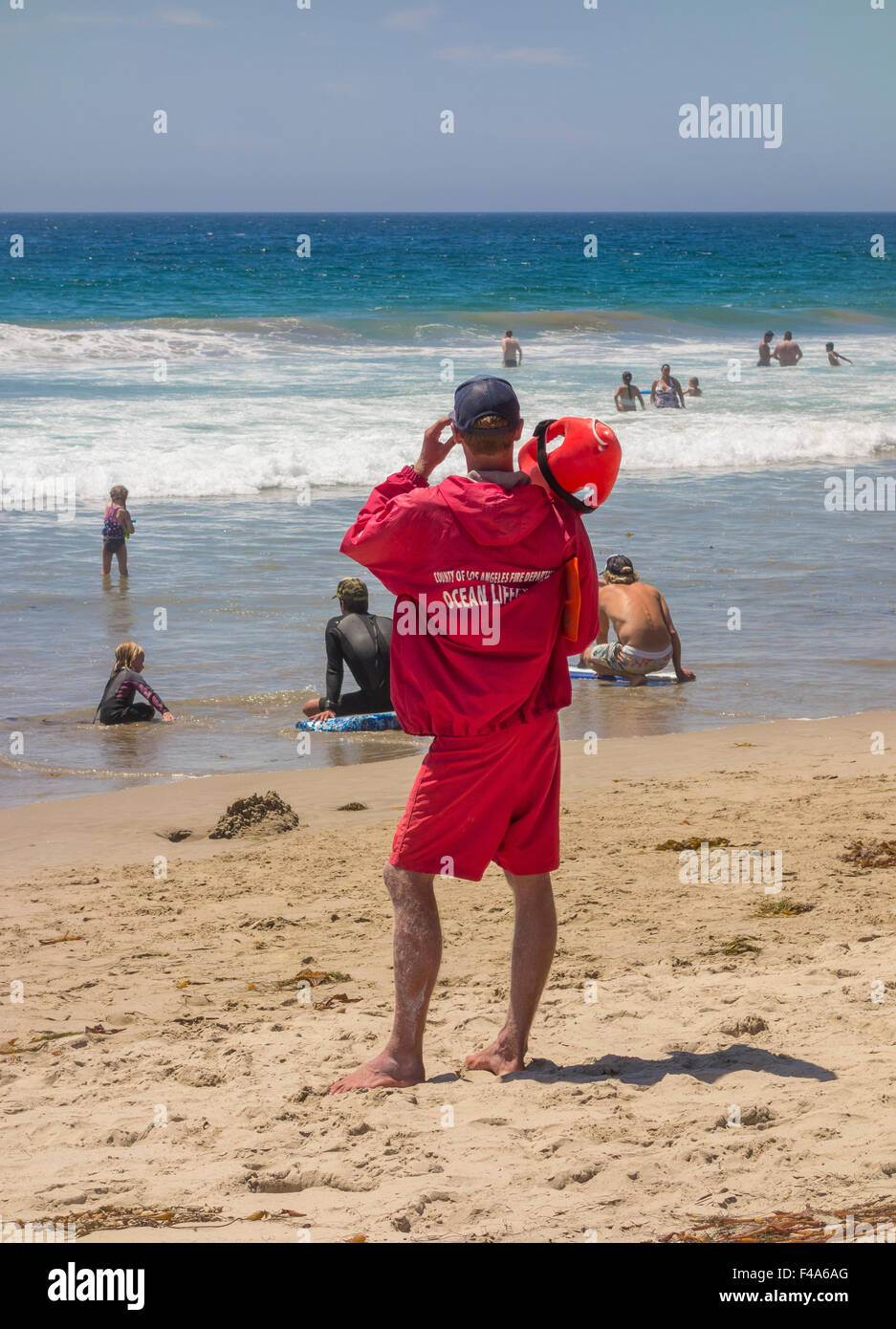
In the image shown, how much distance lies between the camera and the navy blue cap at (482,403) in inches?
129

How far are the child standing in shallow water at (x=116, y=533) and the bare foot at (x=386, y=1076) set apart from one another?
9.27 metres

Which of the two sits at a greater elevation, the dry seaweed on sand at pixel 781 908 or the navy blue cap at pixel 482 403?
the navy blue cap at pixel 482 403

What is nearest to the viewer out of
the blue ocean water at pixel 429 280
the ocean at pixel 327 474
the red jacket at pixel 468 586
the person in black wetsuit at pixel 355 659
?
the red jacket at pixel 468 586

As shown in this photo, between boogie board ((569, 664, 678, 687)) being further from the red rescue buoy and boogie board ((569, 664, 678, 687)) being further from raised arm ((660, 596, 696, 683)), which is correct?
the red rescue buoy

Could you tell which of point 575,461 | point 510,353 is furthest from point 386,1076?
point 510,353

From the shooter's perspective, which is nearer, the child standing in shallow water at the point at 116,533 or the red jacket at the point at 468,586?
the red jacket at the point at 468,586

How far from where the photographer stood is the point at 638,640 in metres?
9.45

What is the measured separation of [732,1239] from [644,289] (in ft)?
149

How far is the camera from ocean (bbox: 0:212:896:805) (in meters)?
9.02

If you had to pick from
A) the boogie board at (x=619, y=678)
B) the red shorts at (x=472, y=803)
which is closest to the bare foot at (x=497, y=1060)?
the red shorts at (x=472, y=803)

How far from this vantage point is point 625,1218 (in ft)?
8.61

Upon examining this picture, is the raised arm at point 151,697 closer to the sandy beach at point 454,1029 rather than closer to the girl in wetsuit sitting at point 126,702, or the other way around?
the girl in wetsuit sitting at point 126,702

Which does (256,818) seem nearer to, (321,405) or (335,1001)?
(335,1001)

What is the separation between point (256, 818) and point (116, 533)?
640 centimetres
